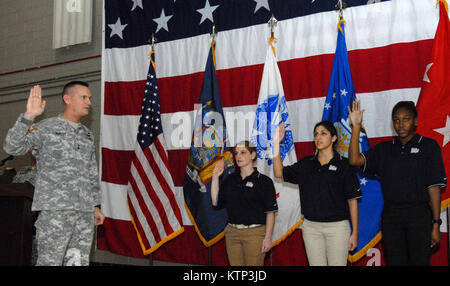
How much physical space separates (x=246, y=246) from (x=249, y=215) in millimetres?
204

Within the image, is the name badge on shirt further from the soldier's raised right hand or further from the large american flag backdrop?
the soldier's raised right hand

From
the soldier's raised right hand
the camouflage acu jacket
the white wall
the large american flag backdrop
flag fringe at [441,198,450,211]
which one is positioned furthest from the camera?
the white wall

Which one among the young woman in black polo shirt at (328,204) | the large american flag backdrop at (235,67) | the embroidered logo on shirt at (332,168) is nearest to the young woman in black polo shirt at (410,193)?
the young woman in black polo shirt at (328,204)

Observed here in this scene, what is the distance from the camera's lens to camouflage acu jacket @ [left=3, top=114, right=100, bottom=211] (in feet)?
7.71

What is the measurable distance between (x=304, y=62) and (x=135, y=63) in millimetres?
1905

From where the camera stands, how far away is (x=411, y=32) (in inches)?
127

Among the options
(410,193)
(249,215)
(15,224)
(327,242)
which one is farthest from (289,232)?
(15,224)

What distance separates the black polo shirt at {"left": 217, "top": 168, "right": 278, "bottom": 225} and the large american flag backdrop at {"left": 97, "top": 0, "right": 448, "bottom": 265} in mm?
800

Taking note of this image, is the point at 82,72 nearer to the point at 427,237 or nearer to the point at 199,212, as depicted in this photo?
the point at 199,212

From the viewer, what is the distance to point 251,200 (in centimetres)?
283

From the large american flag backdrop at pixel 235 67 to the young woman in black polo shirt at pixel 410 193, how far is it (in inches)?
25.5

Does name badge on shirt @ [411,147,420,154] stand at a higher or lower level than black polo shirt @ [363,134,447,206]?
higher

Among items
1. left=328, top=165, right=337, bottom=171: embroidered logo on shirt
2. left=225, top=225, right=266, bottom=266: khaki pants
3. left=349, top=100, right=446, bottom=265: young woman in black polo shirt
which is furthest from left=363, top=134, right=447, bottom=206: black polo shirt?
left=225, top=225, right=266, bottom=266: khaki pants

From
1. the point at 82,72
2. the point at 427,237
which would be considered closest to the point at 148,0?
the point at 82,72
